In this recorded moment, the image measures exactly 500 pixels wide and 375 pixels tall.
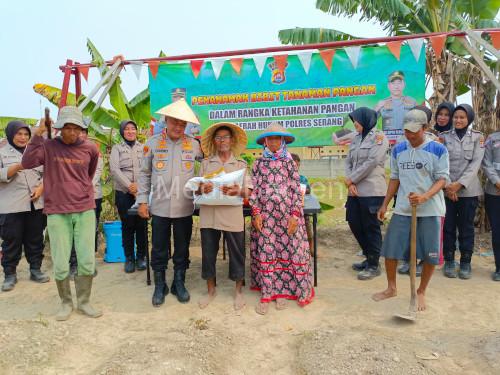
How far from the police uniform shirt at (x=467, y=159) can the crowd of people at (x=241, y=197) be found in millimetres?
11

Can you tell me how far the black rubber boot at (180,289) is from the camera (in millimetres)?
4039

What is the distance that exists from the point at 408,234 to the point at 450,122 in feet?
6.46

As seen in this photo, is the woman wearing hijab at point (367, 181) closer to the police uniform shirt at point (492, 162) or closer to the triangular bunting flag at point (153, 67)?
the police uniform shirt at point (492, 162)

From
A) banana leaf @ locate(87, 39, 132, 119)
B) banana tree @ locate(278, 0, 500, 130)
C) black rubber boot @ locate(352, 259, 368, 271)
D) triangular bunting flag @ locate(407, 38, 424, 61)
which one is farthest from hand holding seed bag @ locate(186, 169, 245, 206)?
banana tree @ locate(278, 0, 500, 130)

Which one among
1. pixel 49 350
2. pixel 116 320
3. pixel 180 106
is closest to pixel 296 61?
pixel 180 106

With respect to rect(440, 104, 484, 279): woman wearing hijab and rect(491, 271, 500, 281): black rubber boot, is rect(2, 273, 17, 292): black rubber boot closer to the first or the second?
rect(440, 104, 484, 279): woman wearing hijab

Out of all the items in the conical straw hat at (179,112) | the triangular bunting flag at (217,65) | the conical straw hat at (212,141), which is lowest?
the conical straw hat at (212,141)

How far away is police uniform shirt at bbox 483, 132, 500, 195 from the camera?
4543 millimetres

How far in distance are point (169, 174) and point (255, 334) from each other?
5.50ft

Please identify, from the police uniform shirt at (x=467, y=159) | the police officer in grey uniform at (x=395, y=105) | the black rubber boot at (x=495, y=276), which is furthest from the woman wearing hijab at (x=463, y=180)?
the police officer in grey uniform at (x=395, y=105)

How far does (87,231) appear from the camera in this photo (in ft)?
12.0

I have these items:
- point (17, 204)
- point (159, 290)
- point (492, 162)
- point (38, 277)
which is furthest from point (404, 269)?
point (17, 204)

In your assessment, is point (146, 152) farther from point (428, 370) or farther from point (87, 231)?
point (428, 370)

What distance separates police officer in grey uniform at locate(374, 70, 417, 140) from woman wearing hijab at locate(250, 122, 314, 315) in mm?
2345
